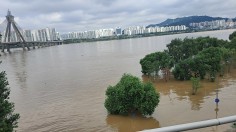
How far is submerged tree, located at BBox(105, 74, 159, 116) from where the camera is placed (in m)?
26.1

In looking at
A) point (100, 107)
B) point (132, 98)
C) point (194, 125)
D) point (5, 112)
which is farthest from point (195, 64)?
point (194, 125)

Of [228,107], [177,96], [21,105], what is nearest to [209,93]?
[177,96]

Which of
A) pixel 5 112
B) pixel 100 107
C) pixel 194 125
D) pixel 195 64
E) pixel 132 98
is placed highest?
pixel 194 125

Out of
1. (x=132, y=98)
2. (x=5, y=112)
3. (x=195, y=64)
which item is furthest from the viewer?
(x=195, y=64)

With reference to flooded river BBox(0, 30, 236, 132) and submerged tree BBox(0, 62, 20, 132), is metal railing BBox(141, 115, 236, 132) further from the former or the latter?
flooded river BBox(0, 30, 236, 132)

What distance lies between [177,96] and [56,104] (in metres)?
14.6

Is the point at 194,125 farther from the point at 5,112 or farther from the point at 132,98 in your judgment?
the point at 132,98

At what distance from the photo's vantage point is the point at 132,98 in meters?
26.6

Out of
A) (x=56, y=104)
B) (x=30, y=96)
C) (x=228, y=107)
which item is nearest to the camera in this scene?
(x=228, y=107)

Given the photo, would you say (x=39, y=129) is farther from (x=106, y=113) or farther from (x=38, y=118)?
(x=106, y=113)

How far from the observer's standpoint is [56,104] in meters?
35.0

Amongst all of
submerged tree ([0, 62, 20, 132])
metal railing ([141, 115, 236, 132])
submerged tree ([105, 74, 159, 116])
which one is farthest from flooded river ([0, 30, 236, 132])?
metal railing ([141, 115, 236, 132])

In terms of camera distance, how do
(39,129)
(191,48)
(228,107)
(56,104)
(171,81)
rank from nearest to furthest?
(39,129)
(228,107)
(56,104)
(171,81)
(191,48)

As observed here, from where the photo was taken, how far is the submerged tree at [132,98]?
26.1 metres
